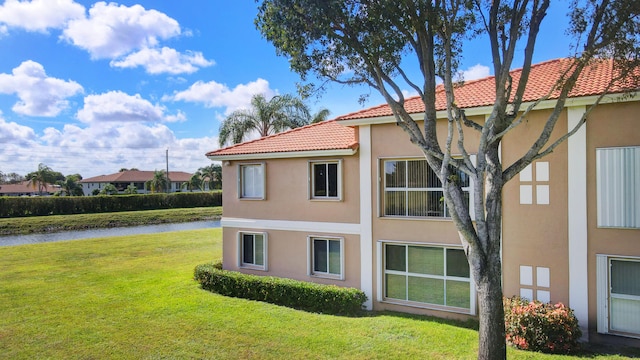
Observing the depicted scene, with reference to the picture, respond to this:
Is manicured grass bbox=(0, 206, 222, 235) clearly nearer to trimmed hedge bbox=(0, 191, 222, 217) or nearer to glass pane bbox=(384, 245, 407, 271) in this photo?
trimmed hedge bbox=(0, 191, 222, 217)

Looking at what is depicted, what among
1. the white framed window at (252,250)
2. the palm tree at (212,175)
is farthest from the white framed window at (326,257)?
the palm tree at (212,175)

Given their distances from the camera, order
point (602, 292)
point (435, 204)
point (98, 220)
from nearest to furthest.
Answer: point (602, 292) → point (435, 204) → point (98, 220)

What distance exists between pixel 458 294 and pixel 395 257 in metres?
2.39

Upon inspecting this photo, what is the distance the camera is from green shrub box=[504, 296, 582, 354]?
1046cm

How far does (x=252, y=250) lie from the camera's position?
1814 centimetres

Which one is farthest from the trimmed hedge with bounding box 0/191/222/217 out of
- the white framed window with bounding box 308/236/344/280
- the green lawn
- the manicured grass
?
the white framed window with bounding box 308/236/344/280

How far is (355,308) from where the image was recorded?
1434 cm

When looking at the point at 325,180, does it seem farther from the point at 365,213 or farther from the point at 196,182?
the point at 196,182

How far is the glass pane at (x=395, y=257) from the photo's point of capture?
47.1 ft

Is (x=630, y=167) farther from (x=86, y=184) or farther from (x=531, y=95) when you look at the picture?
(x=86, y=184)

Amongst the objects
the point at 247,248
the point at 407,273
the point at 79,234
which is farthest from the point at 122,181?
the point at 407,273

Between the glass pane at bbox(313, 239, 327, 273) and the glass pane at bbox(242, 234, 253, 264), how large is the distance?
3306mm

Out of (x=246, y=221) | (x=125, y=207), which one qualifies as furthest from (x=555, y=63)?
(x=125, y=207)

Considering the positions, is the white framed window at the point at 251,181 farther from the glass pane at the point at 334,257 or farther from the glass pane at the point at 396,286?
the glass pane at the point at 396,286
